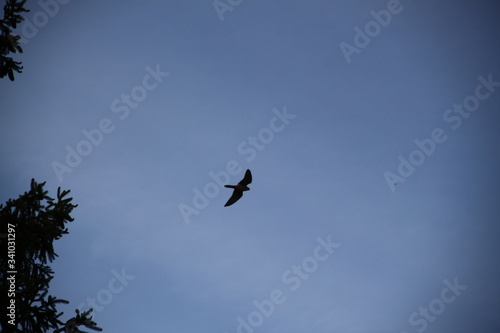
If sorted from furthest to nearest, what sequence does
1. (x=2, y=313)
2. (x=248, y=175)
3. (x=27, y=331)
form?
(x=248, y=175) < (x=27, y=331) < (x=2, y=313)

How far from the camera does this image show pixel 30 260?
24.6ft

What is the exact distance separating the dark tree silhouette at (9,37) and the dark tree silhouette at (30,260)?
2417 mm

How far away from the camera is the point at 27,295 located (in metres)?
6.96

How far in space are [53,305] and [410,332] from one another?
225021mm

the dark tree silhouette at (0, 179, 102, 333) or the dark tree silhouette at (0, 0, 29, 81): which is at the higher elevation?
the dark tree silhouette at (0, 0, 29, 81)

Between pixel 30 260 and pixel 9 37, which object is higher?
pixel 9 37

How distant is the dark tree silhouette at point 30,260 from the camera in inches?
264

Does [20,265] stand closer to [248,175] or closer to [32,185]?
[32,185]

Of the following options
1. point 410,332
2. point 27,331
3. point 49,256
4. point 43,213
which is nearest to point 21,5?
point 43,213

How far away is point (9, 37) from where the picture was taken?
718 cm

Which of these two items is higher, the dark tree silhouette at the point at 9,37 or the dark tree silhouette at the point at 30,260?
the dark tree silhouette at the point at 9,37

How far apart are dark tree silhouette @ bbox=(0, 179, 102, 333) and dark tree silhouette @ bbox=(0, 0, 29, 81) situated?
2.42 m

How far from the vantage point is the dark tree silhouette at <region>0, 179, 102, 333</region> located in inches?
264

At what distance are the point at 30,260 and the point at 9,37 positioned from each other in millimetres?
4294
